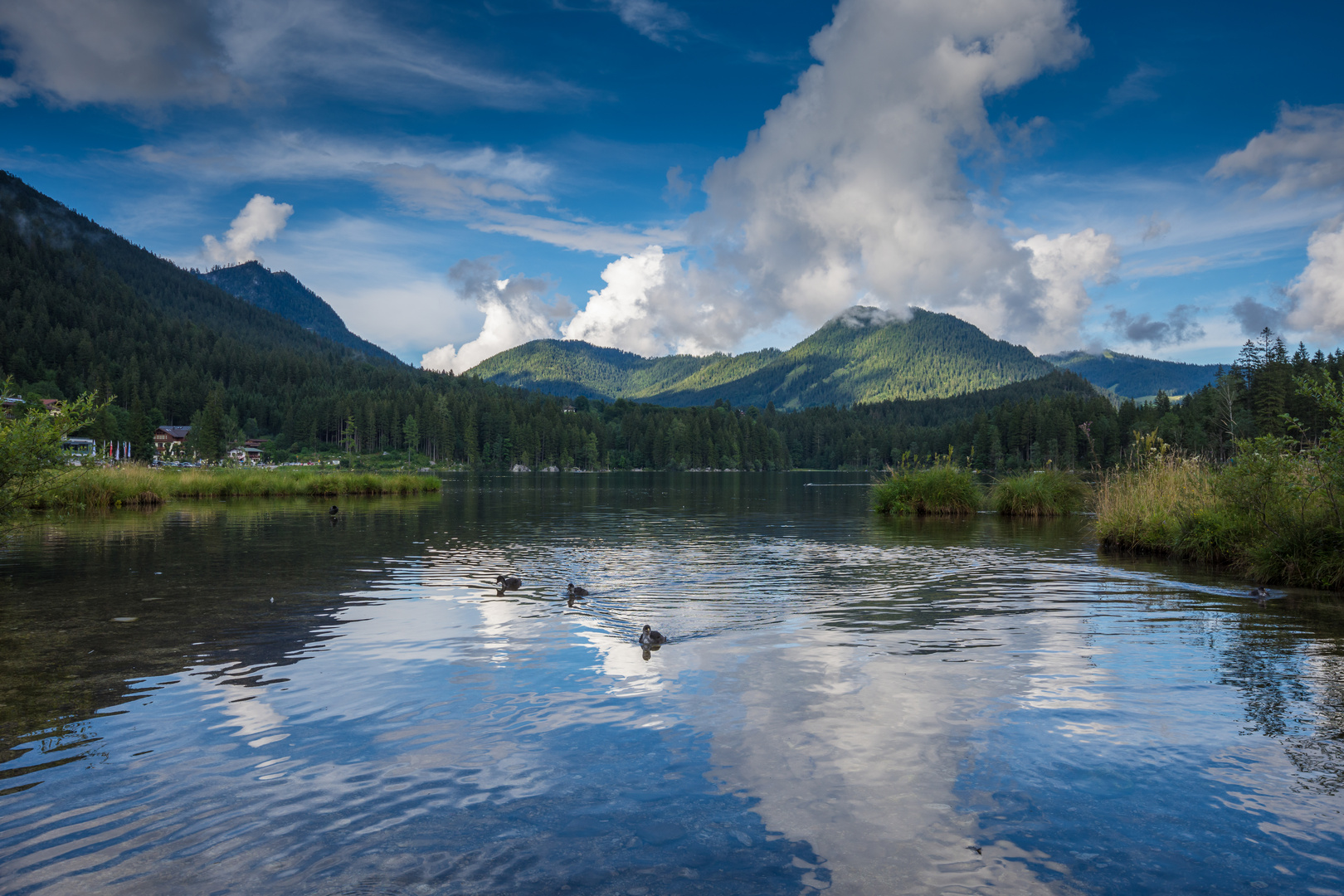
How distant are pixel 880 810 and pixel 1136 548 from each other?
29.2 metres

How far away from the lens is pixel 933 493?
5069cm

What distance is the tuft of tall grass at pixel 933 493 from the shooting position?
50219 mm

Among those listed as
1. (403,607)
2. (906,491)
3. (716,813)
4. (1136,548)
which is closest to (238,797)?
(716,813)

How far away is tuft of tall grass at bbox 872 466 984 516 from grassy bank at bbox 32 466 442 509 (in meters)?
49.9

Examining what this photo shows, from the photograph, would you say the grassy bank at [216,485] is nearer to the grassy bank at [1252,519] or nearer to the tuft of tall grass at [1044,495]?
the grassy bank at [1252,519]

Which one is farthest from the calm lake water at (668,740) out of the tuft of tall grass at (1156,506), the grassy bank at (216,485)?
the grassy bank at (216,485)

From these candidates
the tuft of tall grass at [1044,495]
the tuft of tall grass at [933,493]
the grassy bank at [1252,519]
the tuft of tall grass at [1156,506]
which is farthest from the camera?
the tuft of tall grass at [933,493]

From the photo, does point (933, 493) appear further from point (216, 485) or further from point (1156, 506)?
point (216, 485)

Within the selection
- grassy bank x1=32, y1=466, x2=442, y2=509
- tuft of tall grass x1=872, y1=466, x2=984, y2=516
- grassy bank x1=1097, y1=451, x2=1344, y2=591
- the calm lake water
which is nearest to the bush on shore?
grassy bank x1=1097, y1=451, x2=1344, y2=591

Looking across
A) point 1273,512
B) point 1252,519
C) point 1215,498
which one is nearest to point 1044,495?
point 1215,498

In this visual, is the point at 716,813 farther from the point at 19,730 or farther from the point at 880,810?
the point at 19,730

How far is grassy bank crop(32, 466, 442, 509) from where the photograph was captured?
170 ft

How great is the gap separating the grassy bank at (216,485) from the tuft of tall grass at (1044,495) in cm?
5648

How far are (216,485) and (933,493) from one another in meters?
60.6
